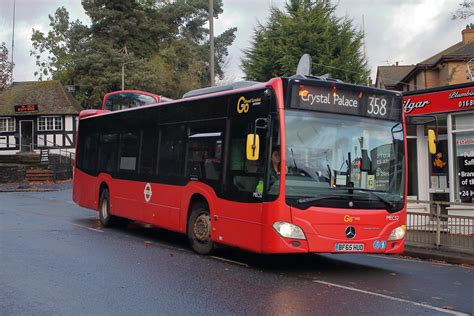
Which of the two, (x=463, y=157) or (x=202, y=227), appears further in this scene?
(x=463, y=157)

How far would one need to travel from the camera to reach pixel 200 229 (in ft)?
33.7

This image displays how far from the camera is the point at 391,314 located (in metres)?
6.23

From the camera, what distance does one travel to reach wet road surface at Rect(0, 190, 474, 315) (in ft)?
21.2

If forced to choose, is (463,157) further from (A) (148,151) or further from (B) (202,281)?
(B) (202,281)

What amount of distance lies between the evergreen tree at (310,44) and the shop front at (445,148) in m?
13.2

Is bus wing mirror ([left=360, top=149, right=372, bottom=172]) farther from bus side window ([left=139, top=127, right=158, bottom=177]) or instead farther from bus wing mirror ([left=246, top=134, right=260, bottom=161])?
bus side window ([left=139, top=127, right=158, bottom=177])

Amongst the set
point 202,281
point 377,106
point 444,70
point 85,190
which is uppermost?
point 444,70


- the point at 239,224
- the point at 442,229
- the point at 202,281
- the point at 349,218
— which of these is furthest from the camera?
the point at 442,229

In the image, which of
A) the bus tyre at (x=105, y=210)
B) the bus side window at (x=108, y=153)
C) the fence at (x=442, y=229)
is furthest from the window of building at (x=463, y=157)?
the bus tyre at (x=105, y=210)

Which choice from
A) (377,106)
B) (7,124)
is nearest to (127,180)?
(377,106)

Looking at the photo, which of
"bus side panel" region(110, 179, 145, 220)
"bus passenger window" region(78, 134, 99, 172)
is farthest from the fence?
"bus passenger window" region(78, 134, 99, 172)

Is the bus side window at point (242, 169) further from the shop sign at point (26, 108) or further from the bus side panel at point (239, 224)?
the shop sign at point (26, 108)

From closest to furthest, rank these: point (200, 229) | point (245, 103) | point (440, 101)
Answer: point (245, 103) → point (200, 229) → point (440, 101)

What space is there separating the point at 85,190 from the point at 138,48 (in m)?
41.3
